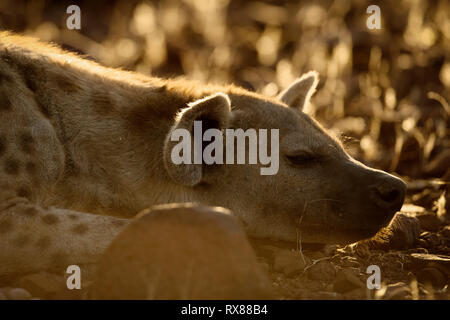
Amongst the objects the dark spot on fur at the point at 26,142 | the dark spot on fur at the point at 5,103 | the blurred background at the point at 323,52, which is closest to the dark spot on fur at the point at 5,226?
the dark spot on fur at the point at 26,142

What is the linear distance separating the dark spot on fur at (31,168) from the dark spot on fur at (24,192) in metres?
0.08

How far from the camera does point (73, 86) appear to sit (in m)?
3.39

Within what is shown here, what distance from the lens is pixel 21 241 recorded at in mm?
2844

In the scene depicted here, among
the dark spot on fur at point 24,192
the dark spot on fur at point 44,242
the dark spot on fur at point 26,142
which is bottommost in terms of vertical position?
the dark spot on fur at point 44,242

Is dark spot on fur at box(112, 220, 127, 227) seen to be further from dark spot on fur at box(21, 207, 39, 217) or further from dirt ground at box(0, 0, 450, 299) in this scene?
dirt ground at box(0, 0, 450, 299)

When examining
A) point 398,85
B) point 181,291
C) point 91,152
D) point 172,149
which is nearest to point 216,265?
point 181,291

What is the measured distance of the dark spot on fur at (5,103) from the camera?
312cm

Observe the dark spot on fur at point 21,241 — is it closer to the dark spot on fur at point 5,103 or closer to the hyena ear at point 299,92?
the dark spot on fur at point 5,103

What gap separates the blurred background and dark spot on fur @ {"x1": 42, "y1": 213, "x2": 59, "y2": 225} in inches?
108

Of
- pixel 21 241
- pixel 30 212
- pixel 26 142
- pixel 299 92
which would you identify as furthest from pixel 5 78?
Result: pixel 299 92

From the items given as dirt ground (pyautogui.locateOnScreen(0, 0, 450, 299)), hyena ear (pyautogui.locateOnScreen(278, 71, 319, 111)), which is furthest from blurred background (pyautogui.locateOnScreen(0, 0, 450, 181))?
hyena ear (pyautogui.locateOnScreen(278, 71, 319, 111))

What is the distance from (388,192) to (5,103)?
1.81 metres

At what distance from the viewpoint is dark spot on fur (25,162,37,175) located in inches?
120

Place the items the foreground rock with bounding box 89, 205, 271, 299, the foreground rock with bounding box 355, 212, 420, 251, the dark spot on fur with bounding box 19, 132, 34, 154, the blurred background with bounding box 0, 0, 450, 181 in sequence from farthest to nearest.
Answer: the blurred background with bounding box 0, 0, 450, 181 < the foreground rock with bounding box 355, 212, 420, 251 < the dark spot on fur with bounding box 19, 132, 34, 154 < the foreground rock with bounding box 89, 205, 271, 299
